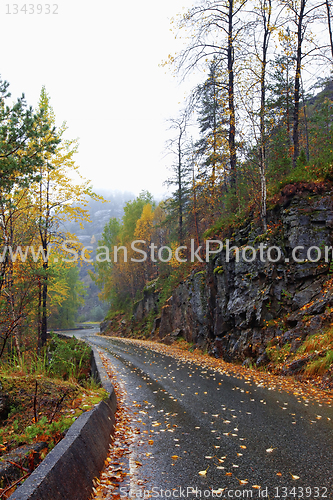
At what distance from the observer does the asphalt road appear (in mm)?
3041

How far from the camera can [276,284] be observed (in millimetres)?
10156

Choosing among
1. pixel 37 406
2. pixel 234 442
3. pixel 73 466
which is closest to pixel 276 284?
pixel 234 442

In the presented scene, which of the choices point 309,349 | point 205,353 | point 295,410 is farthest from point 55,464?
point 205,353

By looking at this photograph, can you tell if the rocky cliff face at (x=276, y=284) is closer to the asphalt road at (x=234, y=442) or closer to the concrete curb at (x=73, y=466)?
the asphalt road at (x=234, y=442)

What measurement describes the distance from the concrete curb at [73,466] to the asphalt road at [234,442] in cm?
57

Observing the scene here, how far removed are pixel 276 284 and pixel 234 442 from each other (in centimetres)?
679

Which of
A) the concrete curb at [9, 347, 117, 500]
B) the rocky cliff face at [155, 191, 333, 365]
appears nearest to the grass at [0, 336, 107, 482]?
the concrete curb at [9, 347, 117, 500]

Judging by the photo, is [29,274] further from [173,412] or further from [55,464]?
[55,464]

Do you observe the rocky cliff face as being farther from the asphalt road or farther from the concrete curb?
the concrete curb

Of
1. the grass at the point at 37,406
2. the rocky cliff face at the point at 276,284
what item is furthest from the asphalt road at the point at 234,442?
the rocky cliff face at the point at 276,284

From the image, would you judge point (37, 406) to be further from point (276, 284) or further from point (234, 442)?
point (276, 284)

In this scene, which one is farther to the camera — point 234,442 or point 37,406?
point 37,406

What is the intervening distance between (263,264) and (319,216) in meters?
2.43

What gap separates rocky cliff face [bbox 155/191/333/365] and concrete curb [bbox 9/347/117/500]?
6.49 m
